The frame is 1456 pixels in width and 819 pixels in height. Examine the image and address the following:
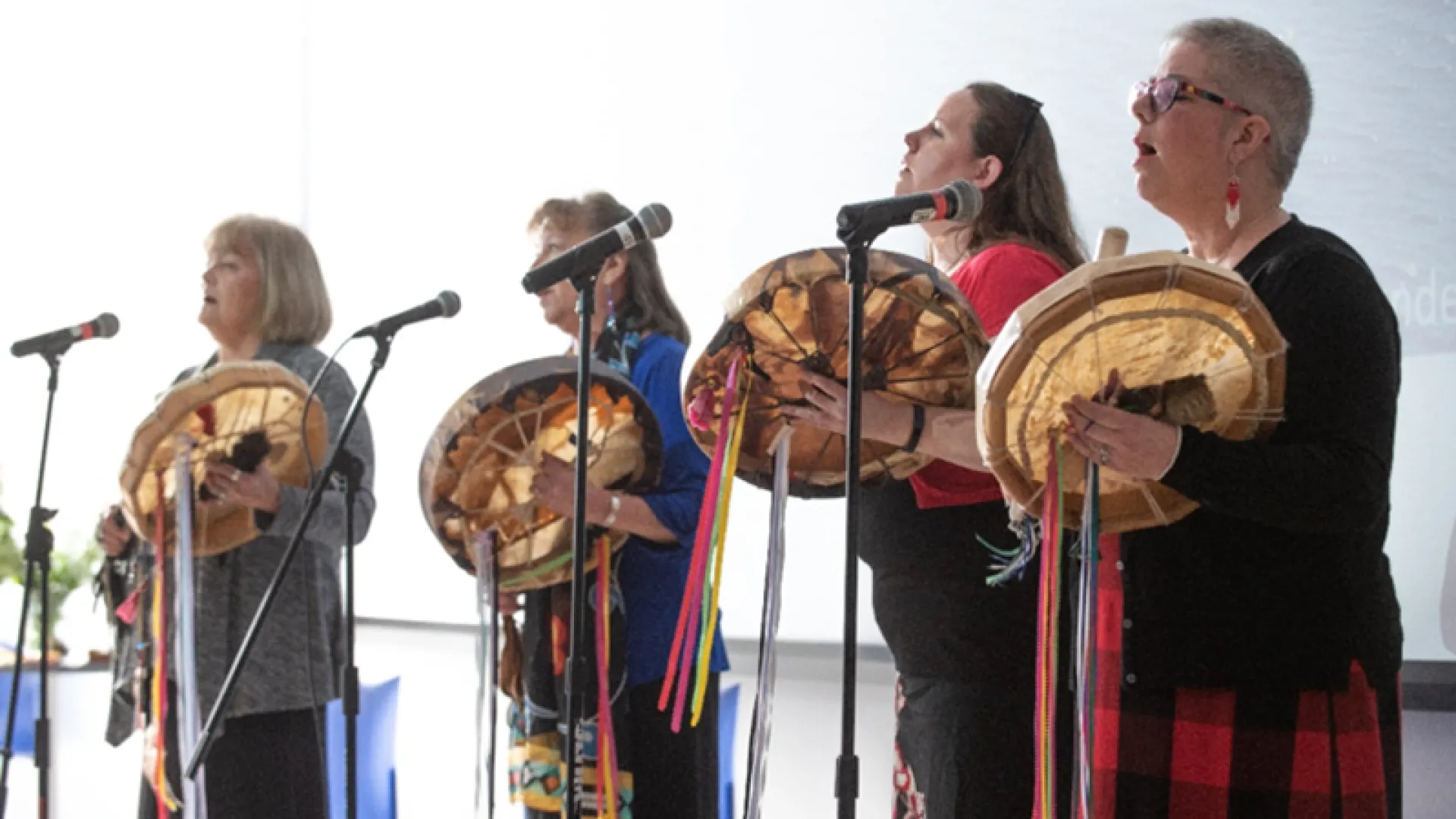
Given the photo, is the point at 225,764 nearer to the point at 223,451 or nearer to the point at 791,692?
the point at 223,451

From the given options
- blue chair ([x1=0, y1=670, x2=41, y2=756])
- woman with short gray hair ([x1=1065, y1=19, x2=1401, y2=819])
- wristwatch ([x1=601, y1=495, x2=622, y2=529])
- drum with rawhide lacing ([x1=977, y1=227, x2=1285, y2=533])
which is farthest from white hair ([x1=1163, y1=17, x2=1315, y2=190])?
blue chair ([x1=0, y1=670, x2=41, y2=756])

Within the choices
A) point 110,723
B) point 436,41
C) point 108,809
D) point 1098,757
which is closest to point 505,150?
point 436,41

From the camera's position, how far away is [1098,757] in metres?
1.63

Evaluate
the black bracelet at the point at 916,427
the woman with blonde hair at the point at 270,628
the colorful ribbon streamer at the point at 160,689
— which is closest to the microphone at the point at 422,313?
the woman with blonde hair at the point at 270,628

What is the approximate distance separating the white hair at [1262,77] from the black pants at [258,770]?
212 centimetres

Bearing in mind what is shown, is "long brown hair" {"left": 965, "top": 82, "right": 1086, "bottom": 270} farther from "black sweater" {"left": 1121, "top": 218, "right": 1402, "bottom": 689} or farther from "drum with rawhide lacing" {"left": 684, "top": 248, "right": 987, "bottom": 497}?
"black sweater" {"left": 1121, "top": 218, "right": 1402, "bottom": 689}

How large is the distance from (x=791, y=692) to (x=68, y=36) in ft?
12.0

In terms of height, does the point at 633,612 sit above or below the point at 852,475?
below

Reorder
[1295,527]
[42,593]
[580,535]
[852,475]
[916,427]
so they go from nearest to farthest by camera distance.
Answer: [1295,527] < [852,475] < [916,427] < [580,535] < [42,593]

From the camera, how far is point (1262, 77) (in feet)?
5.42

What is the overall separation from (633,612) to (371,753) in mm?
1566

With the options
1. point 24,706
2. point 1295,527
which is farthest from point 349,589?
point 24,706

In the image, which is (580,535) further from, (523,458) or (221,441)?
(221,441)

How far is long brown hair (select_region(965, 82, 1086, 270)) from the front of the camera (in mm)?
2096
